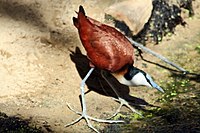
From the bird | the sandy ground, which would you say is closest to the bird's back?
the bird

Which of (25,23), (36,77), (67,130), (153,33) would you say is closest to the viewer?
(67,130)

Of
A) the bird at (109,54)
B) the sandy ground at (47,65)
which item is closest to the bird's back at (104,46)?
the bird at (109,54)

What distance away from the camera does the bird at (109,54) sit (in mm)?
5242

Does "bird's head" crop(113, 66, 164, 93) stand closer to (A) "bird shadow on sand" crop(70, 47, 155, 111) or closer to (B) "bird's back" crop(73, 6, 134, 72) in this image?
(B) "bird's back" crop(73, 6, 134, 72)

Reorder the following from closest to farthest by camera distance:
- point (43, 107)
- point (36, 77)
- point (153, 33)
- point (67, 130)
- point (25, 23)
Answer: point (67, 130) → point (43, 107) → point (36, 77) → point (25, 23) → point (153, 33)

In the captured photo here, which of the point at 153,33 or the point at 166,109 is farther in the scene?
the point at 153,33

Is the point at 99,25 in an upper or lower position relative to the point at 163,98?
upper

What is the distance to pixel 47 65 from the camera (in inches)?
240

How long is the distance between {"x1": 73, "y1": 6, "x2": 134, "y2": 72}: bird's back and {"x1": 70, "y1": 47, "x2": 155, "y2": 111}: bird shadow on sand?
0.61m

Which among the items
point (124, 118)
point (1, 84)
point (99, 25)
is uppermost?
point (99, 25)

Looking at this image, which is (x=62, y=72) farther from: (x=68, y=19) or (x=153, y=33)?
(x=153, y=33)

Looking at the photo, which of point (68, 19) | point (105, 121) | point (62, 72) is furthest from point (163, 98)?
point (68, 19)

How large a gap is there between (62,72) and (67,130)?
45.6 inches

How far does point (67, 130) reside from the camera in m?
5.08
